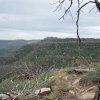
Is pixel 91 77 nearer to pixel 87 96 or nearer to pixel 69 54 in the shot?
pixel 87 96

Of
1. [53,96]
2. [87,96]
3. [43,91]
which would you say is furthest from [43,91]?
[87,96]

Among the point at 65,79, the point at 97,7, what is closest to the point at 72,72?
the point at 65,79

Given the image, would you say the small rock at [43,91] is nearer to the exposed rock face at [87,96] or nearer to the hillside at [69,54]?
the exposed rock face at [87,96]

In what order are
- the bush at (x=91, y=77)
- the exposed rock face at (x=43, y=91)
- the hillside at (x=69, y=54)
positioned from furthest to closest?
1. the hillside at (x=69, y=54)
2. the bush at (x=91, y=77)
3. the exposed rock face at (x=43, y=91)

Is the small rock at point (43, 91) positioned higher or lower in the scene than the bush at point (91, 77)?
lower

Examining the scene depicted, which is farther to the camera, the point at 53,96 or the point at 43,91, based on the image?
the point at 43,91

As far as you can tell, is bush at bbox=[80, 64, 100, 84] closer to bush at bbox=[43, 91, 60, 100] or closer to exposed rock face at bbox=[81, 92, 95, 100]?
exposed rock face at bbox=[81, 92, 95, 100]

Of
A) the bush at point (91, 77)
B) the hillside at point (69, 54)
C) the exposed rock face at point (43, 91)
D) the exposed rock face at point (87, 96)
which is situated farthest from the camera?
the hillside at point (69, 54)

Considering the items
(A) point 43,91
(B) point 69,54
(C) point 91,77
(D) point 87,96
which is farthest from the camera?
(B) point 69,54

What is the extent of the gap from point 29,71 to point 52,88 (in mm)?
4117

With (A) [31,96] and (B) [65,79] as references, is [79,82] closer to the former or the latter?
(B) [65,79]

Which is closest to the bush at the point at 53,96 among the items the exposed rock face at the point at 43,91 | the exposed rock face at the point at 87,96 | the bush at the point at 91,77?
the exposed rock face at the point at 43,91

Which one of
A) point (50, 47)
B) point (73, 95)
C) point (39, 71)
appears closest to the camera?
point (73, 95)

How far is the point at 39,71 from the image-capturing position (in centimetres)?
1438
